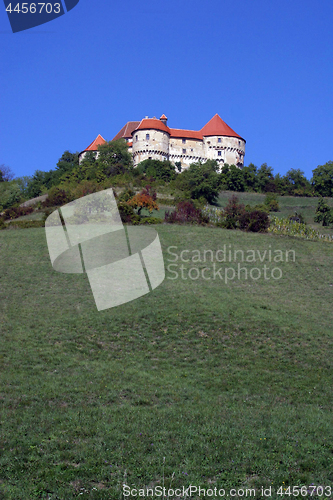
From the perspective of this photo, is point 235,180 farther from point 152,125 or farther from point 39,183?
point 39,183

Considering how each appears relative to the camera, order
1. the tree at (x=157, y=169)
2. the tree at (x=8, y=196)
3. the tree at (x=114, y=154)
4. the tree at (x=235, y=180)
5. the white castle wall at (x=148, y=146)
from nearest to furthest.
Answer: the tree at (x=8, y=196) < the tree at (x=157, y=169) < the tree at (x=235, y=180) < the tree at (x=114, y=154) < the white castle wall at (x=148, y=146)

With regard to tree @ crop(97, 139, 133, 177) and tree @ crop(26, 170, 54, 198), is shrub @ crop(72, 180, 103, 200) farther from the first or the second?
tree @ crop(26, 170, 54, 198)

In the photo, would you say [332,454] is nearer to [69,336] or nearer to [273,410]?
[273,410]

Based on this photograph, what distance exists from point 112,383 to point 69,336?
488 cm

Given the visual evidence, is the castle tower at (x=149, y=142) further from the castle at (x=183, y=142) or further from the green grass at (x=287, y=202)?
the green grass at (x=287, y=202)

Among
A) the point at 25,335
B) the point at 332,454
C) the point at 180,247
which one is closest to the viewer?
the point at 332,454

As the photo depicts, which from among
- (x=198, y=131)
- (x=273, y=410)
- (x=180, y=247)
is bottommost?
(x=273, y=410)

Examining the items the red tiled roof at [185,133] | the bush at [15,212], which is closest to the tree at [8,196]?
the bush at [15,212]

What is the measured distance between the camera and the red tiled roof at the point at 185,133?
348 ft

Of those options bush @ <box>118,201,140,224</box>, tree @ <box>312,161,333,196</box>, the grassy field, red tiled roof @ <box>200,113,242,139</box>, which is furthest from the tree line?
the grassy field

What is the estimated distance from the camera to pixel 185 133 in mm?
107438

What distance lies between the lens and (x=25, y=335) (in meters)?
16.7

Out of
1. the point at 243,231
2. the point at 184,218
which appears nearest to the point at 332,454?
the point at 243,231

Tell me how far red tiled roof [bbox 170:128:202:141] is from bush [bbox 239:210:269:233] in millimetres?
69782
